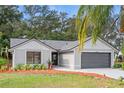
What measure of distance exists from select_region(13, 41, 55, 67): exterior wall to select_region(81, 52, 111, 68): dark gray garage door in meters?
3.49

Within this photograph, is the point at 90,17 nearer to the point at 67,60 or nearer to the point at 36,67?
the point at 36,67

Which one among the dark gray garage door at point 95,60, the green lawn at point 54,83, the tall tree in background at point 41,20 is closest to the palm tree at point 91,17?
the green lawn at point 54,83

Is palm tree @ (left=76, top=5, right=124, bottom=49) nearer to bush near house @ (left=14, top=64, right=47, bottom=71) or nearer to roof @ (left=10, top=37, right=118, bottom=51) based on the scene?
bush near house @ (left=14, top=64, right=47, bottom=71)

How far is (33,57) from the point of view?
28125 mm

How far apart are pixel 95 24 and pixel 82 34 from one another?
0.60 m

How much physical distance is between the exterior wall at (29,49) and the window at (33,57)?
0.37 metres

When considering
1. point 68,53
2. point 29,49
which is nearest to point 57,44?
point 68,53

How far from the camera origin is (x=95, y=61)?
29594 mm

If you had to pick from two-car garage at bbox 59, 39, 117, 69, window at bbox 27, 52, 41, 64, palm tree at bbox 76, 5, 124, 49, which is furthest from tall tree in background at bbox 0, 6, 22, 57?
palm tree at bbox 76, 5, 124, 49

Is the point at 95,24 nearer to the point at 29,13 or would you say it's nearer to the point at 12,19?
the point at 12,19

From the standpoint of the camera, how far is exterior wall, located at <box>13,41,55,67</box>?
2722cm

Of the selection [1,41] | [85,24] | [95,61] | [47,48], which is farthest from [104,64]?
[85,24]
